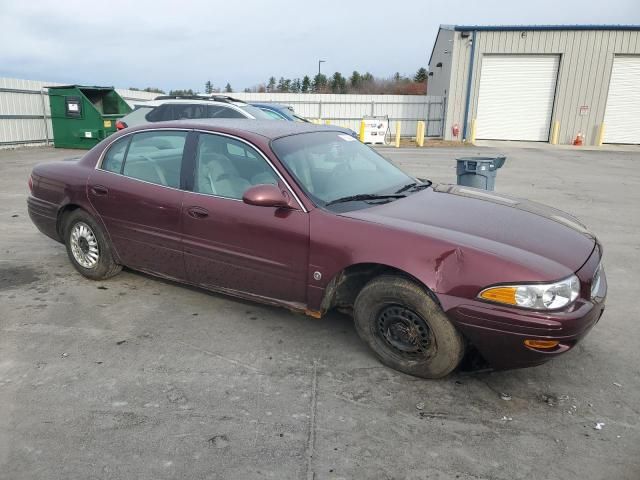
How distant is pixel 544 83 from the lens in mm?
23984

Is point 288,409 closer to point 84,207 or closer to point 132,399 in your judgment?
point 132,399

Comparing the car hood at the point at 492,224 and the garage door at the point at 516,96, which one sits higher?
the garage door at the point at 516,96

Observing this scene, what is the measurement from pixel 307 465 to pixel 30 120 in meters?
19.1

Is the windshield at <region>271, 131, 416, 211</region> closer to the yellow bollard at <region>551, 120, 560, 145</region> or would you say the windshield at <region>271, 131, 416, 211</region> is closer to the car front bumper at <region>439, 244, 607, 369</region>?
the car front bumper at <region>439, 244, 607, 369</region>

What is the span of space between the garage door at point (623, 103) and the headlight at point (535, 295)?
25.1 m

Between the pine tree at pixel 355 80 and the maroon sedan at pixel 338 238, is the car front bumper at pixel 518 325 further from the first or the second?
the pine tree at pixel 355 80

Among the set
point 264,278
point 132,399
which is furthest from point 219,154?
point 132,399

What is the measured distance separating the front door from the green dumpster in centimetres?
1397

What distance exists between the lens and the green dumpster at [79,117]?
644 inches

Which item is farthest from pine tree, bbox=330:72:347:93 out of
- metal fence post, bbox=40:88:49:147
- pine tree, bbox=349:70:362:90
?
metal fence post, bbox=40:88:49:147

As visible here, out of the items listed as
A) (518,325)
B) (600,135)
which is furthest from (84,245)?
(600,135)

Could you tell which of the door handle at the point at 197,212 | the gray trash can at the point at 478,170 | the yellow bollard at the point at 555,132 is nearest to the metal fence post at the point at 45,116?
the gray trash can at the point at 478,170

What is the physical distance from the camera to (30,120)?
58.4 feet

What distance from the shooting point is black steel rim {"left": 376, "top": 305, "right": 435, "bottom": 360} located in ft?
10.2
